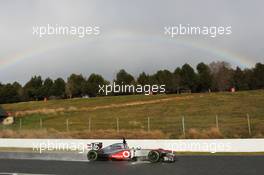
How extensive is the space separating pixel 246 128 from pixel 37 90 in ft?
243

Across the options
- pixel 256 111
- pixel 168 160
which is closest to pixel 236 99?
pixel 256 111

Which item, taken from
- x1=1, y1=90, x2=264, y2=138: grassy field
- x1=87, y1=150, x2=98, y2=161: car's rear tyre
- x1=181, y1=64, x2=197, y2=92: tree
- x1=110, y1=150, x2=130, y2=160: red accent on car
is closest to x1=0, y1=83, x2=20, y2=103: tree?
x1=1, y1=90, x2=264, y2=138: grassy field

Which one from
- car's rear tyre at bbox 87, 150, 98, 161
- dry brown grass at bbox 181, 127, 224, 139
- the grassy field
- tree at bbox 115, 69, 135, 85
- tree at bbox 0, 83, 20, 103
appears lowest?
car's rear tyre at bbox 87, 150, 98, 161

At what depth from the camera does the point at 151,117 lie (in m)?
52.8

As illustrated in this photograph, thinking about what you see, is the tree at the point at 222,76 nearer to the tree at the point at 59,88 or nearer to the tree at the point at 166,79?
the tree at the point at 166,79

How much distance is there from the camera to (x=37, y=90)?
337 ft

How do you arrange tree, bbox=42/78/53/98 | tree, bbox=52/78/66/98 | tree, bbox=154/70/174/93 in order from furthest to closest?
tree, bbox=52/78/66/98 → tree, bbox=42/78/53/98 → tree, bbox=154/70/174/93

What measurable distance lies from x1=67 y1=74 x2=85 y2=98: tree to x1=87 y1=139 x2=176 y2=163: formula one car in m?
75.6

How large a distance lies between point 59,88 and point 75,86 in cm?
591

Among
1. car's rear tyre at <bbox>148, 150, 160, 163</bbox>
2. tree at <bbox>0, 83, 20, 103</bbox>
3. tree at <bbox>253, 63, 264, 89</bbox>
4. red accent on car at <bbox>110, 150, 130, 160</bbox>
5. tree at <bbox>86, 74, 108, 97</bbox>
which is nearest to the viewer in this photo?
car's rear tyre at <bbox>148, 150, 160, 163</bbox>

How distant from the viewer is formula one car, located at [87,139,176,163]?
60.1 ft

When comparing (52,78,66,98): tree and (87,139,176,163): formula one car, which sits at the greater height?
(52,78,66,98): tree

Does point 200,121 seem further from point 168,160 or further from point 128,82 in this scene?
point 128,82

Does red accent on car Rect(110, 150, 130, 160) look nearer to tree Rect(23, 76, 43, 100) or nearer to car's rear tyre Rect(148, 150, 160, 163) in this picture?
car's rear tyre Rect(148, 150, 160, 163)
